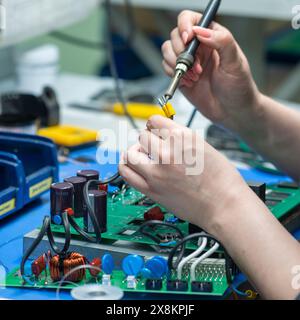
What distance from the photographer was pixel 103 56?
128 inches

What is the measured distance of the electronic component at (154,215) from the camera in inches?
40.9

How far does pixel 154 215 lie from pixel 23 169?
0.91ft

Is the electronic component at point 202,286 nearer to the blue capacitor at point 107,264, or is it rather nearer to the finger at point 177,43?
the blue capacitor at point 107,264

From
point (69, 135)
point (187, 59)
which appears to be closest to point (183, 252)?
point (187, 59)

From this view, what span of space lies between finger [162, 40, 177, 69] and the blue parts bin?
25 cm

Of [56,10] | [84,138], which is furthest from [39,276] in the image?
[56,10]

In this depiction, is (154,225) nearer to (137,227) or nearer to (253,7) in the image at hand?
(137,227)

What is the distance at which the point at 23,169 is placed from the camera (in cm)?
120

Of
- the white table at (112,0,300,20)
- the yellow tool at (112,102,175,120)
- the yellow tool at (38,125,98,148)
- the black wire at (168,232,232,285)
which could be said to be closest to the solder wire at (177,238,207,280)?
the black wire at (168,232,232,285)

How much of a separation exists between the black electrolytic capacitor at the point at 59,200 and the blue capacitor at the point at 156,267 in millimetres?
167

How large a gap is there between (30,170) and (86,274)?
387 mm

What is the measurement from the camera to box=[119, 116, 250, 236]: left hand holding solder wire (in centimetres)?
90

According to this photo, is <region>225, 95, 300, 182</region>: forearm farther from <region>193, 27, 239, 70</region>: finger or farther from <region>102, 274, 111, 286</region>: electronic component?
<region>102, 274, 111, 286</region>: electronic component
